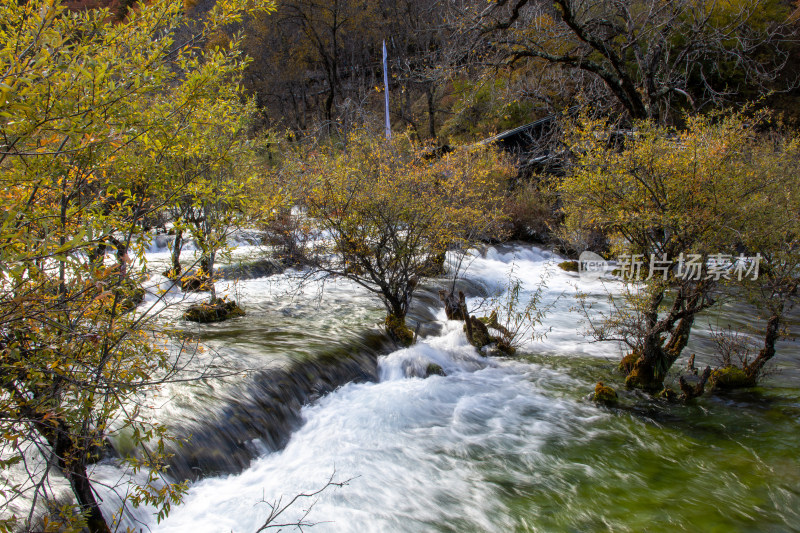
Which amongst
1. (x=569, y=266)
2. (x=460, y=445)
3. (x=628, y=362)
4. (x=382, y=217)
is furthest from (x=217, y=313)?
(x=569, y=266)

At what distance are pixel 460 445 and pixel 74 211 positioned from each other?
5545 mm

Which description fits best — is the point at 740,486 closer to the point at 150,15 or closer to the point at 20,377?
the point at 20,377

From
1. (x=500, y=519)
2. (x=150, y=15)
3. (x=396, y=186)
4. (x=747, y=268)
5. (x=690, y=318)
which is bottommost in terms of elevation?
(x=500, y=519)

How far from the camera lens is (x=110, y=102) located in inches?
90.5

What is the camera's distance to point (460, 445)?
21.4 ft

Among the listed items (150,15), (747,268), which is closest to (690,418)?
(747,268)

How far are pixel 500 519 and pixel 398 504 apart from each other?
113 centimetres

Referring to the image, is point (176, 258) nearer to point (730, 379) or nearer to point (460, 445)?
point (460, 445)

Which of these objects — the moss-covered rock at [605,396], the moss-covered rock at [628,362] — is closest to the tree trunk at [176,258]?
the moss-covered rock at [605,396]

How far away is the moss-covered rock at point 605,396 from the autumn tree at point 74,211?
6.45 m

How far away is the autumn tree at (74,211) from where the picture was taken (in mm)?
2025

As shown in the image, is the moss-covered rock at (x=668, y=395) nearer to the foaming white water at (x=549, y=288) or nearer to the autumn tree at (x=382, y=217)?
the foaming white water at (x=549, y=288)

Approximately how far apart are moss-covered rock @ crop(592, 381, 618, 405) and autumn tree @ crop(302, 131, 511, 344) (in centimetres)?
368

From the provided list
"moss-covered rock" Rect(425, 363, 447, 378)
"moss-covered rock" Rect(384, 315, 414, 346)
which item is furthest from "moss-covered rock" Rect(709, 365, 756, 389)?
"moss-covered rock" Rect(384, 315, 414, 346)
